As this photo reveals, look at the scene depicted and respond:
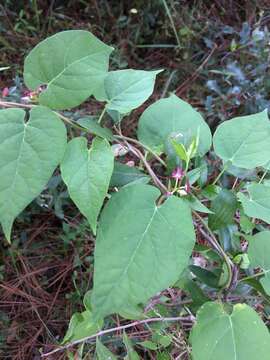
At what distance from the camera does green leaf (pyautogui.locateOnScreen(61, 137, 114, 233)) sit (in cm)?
61

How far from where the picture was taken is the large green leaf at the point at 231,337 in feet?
2.23

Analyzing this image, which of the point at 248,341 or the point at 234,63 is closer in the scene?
the point at 248,341

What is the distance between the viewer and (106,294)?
0.61 meters

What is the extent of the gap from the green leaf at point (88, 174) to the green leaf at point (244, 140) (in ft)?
0.74

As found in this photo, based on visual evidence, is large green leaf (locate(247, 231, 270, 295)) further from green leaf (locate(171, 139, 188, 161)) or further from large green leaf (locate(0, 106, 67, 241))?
large green leaf (locate(0, 106, 67, 241))

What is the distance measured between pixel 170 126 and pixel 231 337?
32cm

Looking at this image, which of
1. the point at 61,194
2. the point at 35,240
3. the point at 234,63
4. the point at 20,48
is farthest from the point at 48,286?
the point at 234,63

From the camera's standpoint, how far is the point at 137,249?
0.62 metres

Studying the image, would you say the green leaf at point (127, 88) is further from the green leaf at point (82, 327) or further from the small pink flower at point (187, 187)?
the green leaf at point (82, 327)

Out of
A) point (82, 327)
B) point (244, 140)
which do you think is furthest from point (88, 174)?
point (82, 327)

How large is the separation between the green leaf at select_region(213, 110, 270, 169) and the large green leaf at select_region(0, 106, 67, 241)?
296 mm

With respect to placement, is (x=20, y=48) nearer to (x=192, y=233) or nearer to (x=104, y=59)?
(x=104, y=59)

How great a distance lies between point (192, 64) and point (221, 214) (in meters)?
1.56

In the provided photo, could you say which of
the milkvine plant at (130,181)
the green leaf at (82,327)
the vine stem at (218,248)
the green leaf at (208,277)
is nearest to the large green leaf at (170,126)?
the milkvine plant at (130,181)
